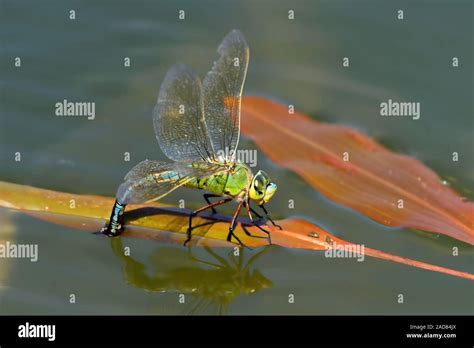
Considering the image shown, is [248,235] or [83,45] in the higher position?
[83,45]

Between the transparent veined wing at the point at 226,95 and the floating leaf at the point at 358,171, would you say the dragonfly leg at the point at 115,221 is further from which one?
the floating leaf at the point at 358,171

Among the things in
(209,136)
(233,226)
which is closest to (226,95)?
(209,136)

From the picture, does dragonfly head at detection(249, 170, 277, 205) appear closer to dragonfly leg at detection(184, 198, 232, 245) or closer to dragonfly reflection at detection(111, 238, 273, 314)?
dragonfly leg at detection(184, 198, 232, 245)

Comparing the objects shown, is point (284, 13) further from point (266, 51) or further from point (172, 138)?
point (172, 138)

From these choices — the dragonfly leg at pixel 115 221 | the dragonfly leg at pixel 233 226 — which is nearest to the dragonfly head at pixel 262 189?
the dragonfly leg at pixel 233 226

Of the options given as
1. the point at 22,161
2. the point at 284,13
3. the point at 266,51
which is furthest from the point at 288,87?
the point at 22,161
